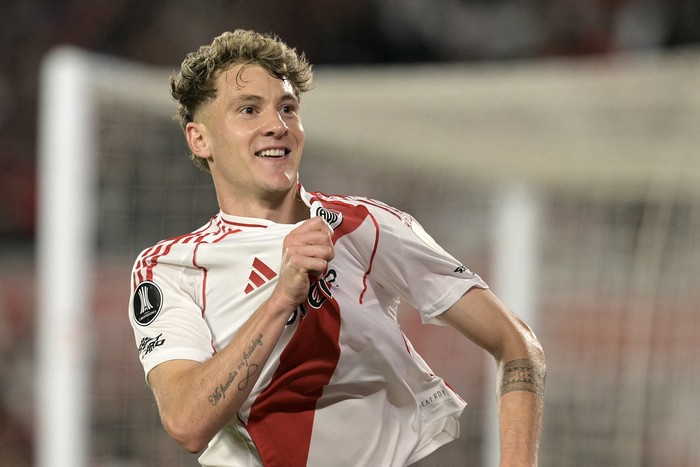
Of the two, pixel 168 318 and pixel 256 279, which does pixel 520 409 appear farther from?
→ pixel 168 318

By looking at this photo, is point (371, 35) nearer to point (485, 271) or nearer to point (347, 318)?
point (485, 271)

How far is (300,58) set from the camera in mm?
2740

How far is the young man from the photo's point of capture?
7.99ft

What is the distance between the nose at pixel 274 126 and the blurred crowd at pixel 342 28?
8831 mm

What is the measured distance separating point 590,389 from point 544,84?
8.54 ft

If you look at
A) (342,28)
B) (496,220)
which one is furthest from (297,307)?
(342,28)

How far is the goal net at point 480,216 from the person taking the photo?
5.45 m

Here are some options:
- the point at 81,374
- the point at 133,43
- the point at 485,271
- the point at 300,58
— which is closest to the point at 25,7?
the point at 133,43

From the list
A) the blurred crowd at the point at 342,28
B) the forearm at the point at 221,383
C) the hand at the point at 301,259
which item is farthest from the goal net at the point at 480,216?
the blurred crowd at the point at 342,28

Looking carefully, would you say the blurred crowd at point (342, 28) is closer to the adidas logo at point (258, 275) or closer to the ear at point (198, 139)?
the ear at point (198, 139)

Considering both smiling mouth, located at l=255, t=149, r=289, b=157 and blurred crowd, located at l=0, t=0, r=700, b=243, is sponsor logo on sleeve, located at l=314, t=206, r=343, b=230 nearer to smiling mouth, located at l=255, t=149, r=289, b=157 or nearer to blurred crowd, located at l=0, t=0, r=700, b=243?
smiling mouth, located at l=255, t=149, r=289, b=157

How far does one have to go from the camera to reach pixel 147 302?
98.0 inches

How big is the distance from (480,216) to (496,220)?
0.28 meters

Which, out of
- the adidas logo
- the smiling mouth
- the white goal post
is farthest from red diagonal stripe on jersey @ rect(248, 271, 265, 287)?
the white goal post
